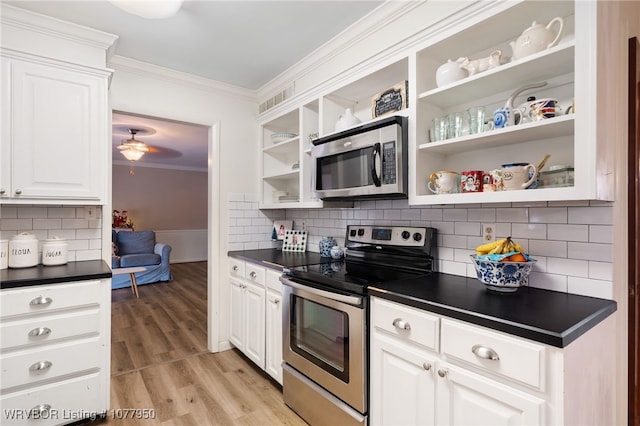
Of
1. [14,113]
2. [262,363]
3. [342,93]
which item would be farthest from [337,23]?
[262,363]

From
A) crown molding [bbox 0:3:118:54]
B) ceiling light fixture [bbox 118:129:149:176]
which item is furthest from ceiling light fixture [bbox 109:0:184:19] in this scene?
ceiling light fixture [bbox 118:129:149:176]

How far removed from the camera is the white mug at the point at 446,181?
5.33 feet

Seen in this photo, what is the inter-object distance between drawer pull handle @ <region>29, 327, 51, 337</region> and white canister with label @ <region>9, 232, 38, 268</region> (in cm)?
47

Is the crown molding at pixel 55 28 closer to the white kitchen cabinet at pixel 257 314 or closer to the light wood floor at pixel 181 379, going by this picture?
the white kitchen cabinet at pixel 257 314

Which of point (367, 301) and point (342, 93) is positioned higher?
point (342, 93)

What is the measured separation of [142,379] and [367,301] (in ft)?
6.31

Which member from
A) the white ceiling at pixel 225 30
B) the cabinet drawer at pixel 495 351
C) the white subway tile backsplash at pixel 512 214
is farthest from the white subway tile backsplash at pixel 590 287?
the white ceiling at pixel 225 30

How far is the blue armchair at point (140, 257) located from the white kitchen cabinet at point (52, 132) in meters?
3.77

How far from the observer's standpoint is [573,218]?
1409 mm

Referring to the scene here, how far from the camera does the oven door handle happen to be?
5.12 feet

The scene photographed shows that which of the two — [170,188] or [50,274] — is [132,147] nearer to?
[170,188]

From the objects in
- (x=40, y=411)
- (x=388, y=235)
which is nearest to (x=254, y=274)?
(x=388, y=235)

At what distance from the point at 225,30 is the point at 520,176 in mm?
1893

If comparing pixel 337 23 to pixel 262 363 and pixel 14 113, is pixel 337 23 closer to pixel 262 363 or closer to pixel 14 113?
pixel 14 113
